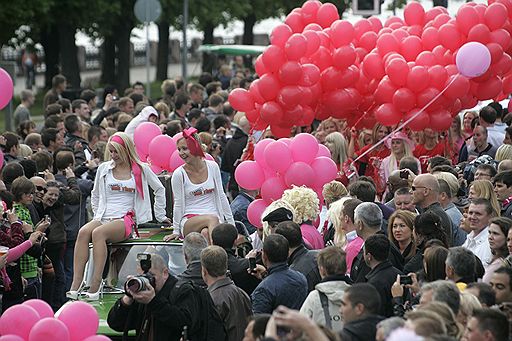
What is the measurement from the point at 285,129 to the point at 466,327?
8.55 metres

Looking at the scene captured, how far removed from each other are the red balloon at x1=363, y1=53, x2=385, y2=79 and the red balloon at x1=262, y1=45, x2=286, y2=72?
3.88ft

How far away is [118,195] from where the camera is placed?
43.8ft

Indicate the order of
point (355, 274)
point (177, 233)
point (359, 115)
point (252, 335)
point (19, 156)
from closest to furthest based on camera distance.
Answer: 1. point (252, 335)
2. point (355, 274)
3. point (177, 233)
4. point (19, 156)
5. point (359, 115)

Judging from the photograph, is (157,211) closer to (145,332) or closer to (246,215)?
(246,215)

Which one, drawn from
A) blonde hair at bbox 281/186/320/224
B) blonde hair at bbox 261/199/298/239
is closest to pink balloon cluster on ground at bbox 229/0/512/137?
blonde hair at bbox 281/186/320/224

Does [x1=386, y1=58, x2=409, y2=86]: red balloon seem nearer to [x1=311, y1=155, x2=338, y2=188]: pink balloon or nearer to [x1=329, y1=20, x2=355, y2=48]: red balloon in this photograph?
[x1=329, y1=20, x2=355, y2=48]: red balloon

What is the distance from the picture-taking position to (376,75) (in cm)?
1691

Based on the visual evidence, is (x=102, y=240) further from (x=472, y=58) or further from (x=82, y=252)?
(x=472, y=58)

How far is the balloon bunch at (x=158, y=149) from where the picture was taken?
14.8 metres

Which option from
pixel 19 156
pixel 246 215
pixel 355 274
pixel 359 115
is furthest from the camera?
pixel 359 115

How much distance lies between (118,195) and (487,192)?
3.65 meters

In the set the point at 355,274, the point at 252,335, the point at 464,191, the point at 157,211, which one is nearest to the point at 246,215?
the point at 157,211

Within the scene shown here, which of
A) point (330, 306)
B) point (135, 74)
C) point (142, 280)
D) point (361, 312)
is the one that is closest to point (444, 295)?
point (361, 312)

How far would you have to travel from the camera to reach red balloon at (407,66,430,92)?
16.2m
